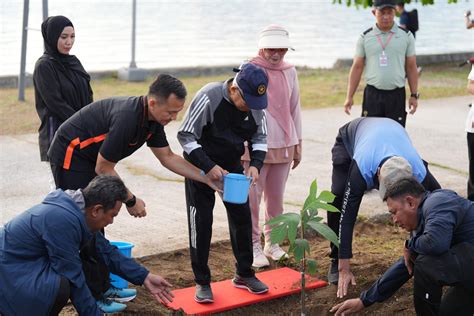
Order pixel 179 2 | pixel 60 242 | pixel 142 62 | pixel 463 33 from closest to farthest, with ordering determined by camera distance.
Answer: pixel 60 242 < pixel 142 62 < pixel 463 33 < pixel 179 2

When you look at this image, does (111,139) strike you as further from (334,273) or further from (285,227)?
(334,273)

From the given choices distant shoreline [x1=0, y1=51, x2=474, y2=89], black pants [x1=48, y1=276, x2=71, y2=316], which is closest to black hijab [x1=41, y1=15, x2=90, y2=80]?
black pants [x1=48, y1=276, x2=71, y2=316]

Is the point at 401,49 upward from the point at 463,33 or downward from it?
upward

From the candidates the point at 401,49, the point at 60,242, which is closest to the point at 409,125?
the point at 401,49

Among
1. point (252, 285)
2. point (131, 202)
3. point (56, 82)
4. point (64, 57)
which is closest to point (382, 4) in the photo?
point (64, 57)

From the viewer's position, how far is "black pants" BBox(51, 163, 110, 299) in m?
4.98

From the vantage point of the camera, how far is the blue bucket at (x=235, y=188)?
5262mm

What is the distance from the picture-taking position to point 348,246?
5.48 metres

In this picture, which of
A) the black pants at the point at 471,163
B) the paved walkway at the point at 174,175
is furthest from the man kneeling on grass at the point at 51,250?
the black pants at the point at 471,163

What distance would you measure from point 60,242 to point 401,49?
4685mm

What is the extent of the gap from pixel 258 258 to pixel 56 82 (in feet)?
6.30

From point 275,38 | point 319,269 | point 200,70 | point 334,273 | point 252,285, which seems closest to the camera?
point 252,285

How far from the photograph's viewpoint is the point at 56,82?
635 cm

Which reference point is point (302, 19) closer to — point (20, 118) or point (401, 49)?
point (20, 118)
